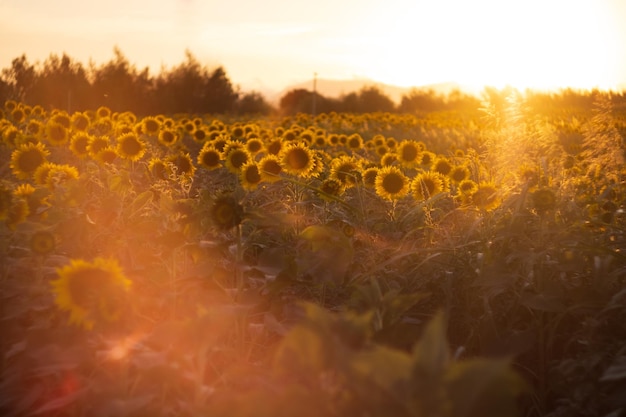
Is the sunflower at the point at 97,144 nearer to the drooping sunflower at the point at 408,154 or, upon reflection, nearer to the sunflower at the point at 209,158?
the sunflower at the point at 209,158

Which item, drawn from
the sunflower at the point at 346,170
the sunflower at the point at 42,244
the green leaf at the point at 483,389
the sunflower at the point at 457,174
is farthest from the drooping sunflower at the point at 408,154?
the green leaf at the point at 483,389

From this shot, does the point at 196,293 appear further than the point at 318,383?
Yes

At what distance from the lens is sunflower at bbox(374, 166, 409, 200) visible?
3.62 meters

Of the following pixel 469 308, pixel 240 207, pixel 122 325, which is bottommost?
pixel 469 308

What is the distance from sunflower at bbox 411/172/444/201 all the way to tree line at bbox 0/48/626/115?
32.4 ft

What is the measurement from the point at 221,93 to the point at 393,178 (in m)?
23.7

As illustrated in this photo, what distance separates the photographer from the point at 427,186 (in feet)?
12.4

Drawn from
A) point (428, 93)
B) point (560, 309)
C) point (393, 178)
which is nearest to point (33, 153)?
point (393, 178)

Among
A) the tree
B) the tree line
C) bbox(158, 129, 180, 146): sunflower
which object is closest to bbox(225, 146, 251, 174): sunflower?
bbox(158, 129, 180, 146): sunflower

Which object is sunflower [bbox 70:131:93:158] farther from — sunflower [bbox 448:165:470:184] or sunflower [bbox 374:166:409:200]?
sunflower [bbox 448:165:470:184]

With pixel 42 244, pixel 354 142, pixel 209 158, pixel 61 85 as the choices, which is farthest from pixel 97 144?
pixel 61 85

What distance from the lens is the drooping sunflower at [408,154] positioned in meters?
5.43

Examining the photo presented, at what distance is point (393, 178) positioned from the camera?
144 inches

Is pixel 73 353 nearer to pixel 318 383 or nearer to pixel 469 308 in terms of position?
pixel 318 383
